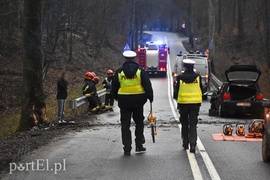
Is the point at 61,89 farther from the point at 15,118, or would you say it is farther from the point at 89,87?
the point at 15,118

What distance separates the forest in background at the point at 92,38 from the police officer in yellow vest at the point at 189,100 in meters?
7.49

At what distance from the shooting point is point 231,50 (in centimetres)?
6244

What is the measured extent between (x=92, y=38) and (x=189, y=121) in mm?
45199

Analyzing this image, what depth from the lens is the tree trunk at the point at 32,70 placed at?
16734mm

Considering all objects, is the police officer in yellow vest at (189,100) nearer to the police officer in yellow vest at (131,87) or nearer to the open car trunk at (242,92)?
the police officer in yellow vest at (131,87)

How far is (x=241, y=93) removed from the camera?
2092 cm

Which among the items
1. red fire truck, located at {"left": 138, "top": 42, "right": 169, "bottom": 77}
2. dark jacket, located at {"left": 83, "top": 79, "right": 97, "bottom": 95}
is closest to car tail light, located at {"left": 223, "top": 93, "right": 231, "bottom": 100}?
dark jacket, located at {"left": 83, "top": 79, "right": 97, "bottom": 95}

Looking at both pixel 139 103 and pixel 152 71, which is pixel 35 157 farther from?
pixel 152 71

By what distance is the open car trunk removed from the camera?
20.6m

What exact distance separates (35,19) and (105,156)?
24.5ft

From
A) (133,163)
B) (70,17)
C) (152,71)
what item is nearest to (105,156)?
(133,163)

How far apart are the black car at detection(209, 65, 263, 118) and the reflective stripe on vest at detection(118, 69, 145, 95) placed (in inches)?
392

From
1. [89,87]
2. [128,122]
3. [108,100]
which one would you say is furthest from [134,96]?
[108,100]

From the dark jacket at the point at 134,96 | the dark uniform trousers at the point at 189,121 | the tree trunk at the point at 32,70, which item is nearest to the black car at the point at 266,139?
the dark uniform trousers at the point at 189,121
